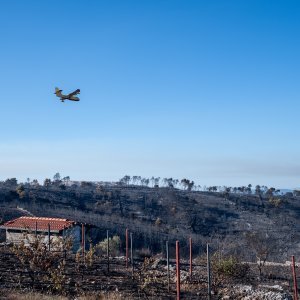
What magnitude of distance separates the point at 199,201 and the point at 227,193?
9500mm

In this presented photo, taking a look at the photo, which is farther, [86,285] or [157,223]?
[157,223]

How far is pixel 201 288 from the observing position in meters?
16.6

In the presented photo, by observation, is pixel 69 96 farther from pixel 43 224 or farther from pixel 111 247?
pixel 111 247

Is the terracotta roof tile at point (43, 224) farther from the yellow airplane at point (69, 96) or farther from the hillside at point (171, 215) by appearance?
the yellow airplane at point (69, 96)

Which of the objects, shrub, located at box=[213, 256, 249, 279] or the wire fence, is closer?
the wire fence

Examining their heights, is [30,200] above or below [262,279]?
above

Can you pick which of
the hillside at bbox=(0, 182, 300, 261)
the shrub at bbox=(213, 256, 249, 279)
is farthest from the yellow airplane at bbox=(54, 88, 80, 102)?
the hillside at bbox=(0, 182, 300, 261)

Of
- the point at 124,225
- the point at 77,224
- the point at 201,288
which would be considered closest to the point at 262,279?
the point at 201,288

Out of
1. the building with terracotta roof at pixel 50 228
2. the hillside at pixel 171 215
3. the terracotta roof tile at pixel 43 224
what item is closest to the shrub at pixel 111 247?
the building with terracotta roof at pixel 50 228

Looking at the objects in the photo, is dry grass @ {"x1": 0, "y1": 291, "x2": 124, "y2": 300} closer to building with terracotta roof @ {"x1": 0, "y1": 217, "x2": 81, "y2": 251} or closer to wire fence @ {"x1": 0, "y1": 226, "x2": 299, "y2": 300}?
wire fence @ {"x1": 0, "y1": 226, "x2": 299, "y2": 300}

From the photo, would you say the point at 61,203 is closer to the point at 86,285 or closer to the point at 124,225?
the point at 124,225

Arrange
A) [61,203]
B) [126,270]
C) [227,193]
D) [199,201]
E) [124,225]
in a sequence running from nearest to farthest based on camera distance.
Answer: [126,270] → [124,225] → [61,203] → [199,201] → [227,193]

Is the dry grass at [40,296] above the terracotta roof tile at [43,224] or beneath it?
beneath

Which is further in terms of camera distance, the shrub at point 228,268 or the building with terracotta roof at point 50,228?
the building with terracotta roof at point 50,228
